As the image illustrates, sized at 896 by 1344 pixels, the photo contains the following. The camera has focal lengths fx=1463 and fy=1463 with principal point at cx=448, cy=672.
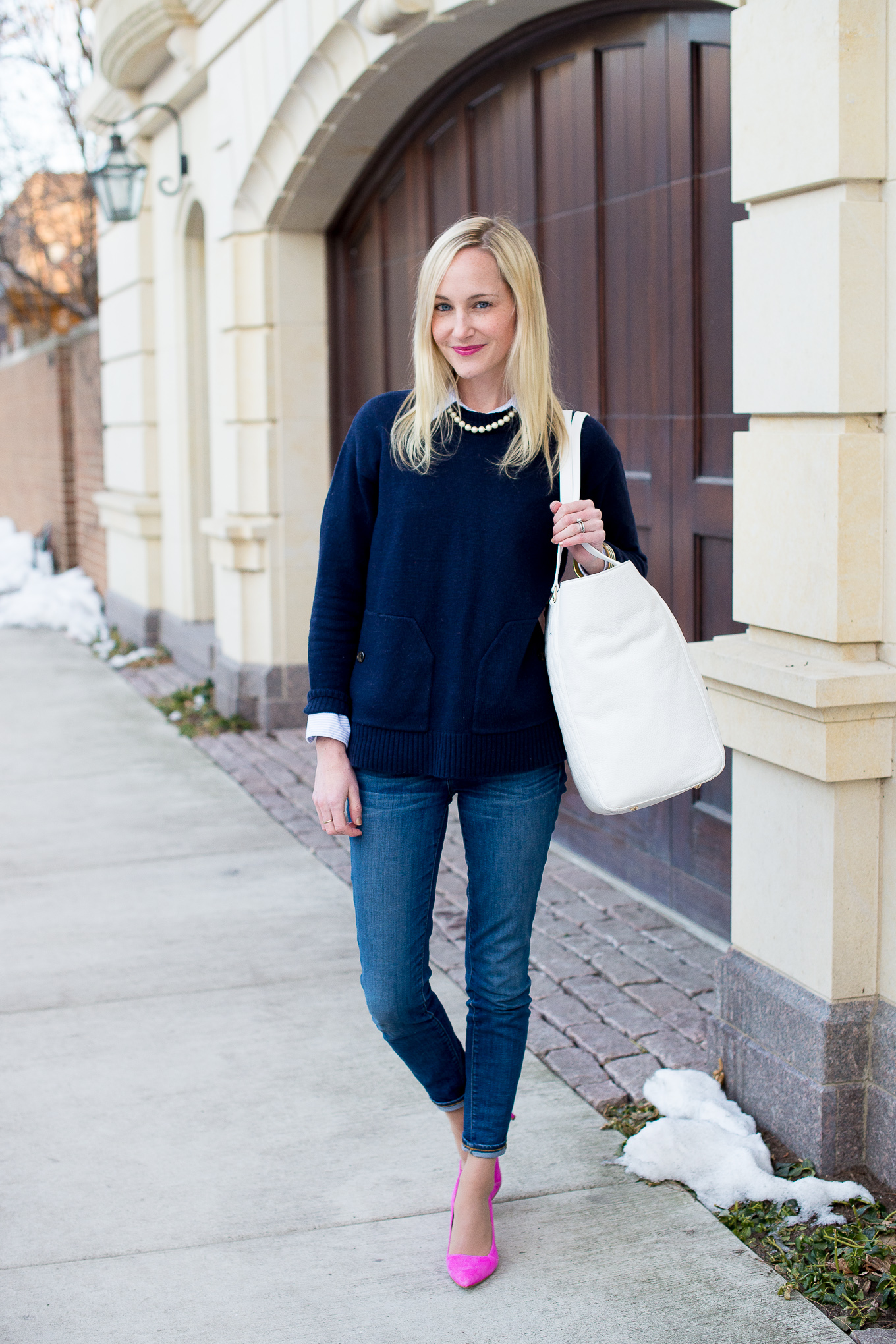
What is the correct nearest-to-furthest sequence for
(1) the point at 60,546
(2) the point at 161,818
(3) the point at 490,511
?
(3) the point at 490,511, (2) the point at 161,818, (1) the point at 60,546

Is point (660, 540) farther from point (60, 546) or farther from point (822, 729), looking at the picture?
point (60, 546)

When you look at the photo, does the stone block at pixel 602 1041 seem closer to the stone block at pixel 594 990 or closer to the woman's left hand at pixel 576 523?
the stone block at pixel 594 990

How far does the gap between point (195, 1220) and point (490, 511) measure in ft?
5.52

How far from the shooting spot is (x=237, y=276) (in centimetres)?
816

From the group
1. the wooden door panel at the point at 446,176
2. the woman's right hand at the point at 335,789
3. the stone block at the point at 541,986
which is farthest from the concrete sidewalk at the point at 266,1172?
the wooden door panel at the point at 446,176

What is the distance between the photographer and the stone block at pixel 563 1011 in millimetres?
4172

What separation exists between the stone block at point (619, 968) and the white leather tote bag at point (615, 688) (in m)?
1.88


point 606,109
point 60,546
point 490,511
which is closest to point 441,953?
point 490,511

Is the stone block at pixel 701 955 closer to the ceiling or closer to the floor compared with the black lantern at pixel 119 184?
closer to the floor

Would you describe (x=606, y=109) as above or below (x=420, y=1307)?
above

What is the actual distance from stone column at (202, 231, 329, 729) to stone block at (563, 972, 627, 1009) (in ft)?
13.3

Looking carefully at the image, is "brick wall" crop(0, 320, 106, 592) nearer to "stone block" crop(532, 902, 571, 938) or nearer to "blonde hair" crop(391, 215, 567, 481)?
"stone block" crop(532, 902, 571, 938)

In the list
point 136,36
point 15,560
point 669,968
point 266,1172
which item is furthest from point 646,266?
point 15,560

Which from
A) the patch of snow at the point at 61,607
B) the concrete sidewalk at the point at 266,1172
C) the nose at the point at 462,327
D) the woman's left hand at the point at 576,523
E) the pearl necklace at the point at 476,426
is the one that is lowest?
the concrete sidewalk at the point at 266,1172
